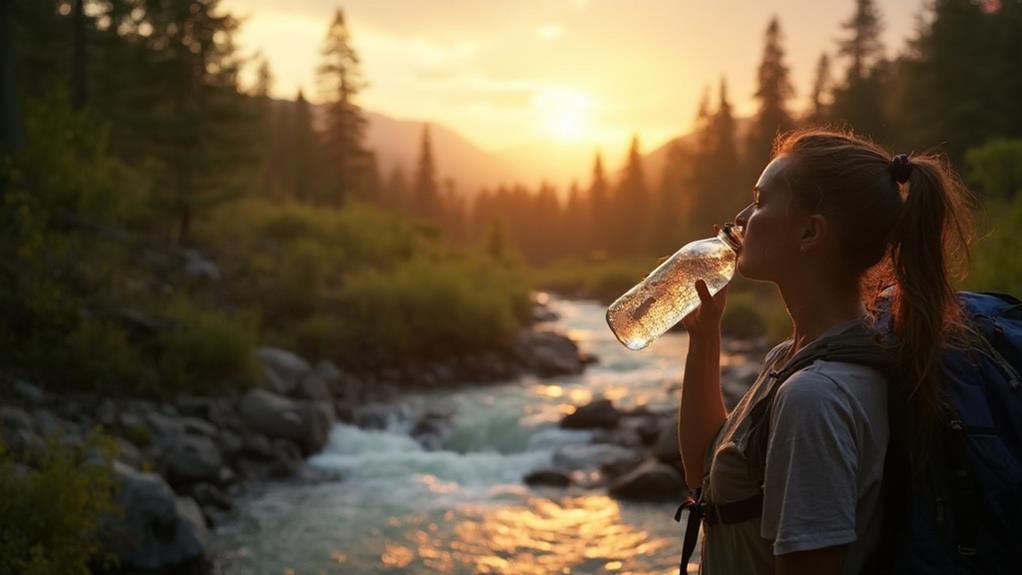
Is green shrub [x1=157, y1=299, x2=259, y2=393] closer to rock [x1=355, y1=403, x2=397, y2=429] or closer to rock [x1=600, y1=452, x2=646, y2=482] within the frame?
rock [x1=355, y1=403, x2=397, y2=429]

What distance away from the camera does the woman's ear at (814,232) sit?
1.98m

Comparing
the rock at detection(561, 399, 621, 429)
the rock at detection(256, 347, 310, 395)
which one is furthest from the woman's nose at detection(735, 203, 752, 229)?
the rock at detection(256, 347, 310, 395)

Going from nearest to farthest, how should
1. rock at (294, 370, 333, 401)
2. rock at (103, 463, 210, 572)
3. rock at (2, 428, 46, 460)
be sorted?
rock at (103, 463, 210, 572)
rock at (2, 428, 46, 460)
rock at (294, 370, 333, 401)

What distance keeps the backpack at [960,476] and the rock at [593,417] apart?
12782 millimetres

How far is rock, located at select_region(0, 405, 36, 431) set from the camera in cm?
884

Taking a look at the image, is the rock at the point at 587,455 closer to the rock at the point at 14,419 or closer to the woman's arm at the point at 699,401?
the rock at the point at 14,419

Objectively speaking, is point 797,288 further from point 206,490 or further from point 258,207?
point 258,207

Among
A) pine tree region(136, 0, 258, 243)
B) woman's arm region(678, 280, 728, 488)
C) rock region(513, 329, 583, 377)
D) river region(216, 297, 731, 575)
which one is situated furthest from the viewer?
pine tree region(136, 0, 258, 243)

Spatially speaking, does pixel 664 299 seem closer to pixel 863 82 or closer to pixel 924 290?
pixel 924 290

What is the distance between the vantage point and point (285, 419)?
41.8 feet

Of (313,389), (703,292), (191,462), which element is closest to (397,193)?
(313,389)

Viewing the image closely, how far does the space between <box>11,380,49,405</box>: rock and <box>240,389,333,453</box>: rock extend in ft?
9.16

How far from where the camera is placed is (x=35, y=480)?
6211mm

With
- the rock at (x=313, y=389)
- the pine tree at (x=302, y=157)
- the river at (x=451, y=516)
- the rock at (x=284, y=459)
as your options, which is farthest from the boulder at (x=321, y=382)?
the pine tree at (x=302, y=157)
